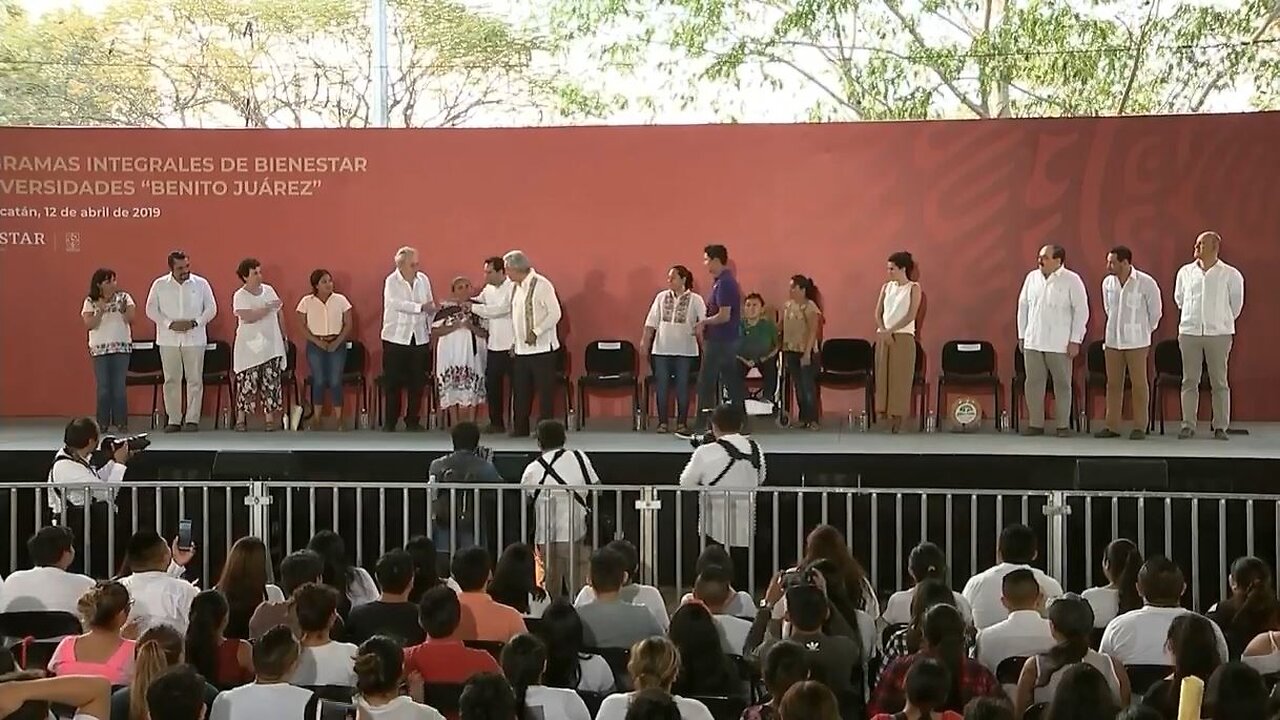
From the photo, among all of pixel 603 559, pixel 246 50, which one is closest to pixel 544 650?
pixel 603 559

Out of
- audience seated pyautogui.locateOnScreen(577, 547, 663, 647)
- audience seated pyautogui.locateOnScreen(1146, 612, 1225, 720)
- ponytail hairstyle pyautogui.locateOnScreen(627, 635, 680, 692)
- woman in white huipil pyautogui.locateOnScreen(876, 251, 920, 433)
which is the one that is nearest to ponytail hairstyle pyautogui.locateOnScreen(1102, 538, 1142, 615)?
audience seated pyautogui.locateOnScreen(1146, 612, 1225, 720)

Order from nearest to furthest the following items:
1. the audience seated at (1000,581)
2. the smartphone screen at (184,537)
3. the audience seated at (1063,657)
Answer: the audience seated at (1063,657) → the audience seated at (1000,581) → the smartphone screen at (184,537)

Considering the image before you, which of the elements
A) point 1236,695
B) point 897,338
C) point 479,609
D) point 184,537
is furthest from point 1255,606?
point 897,338

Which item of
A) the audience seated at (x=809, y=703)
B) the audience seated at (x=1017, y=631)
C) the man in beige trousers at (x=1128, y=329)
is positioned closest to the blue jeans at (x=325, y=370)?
the man in beige trousers at (x=1128, y=329)

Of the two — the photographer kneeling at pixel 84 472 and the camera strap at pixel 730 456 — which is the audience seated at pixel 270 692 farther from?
the camera strap at pixel 730 456

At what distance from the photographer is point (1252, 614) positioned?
18.8 ft

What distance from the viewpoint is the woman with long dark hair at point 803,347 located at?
12.3 m

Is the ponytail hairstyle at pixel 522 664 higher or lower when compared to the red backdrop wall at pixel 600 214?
lower

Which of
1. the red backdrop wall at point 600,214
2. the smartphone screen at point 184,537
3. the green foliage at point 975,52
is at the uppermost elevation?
the green foliage at point 975,52

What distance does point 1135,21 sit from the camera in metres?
17.3

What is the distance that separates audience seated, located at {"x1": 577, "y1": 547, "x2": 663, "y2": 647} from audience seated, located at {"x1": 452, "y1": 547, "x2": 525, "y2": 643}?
0.83 feet

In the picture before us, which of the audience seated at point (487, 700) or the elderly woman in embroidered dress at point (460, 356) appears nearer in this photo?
the audience seated at point (487, 700)

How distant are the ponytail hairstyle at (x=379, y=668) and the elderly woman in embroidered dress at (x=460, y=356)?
7443 mm

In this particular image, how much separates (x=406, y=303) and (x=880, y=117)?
722cm
